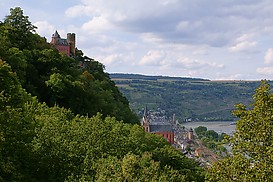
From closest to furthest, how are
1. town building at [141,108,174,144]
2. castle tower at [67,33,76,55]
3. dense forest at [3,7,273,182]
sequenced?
dense forest at [3,7,273,182], castle tower at [67,33,76,55], town building at [141,108,174,144]

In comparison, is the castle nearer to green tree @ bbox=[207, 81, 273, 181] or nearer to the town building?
the town building

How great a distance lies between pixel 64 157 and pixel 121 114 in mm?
33539

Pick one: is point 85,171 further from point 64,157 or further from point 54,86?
point 54,86

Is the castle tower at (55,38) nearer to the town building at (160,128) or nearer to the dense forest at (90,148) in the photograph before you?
the town building at (160,128)

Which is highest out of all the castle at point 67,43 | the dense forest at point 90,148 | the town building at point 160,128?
the castle at point 67,43

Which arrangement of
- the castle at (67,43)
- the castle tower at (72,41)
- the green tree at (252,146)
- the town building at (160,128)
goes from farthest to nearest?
the town building at (160,128)
the castle tower at (72,41)
the castle at (67,43)
the green tree at (252,146)

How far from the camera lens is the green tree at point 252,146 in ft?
44.5

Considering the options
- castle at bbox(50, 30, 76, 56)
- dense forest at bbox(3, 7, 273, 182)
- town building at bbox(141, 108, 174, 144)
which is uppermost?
castle at bbox(50, 30, 76, 56)

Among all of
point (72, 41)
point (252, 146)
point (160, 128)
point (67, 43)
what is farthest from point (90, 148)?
point (160, 128)

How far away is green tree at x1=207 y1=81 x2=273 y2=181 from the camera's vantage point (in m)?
13.6

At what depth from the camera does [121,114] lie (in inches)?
2096

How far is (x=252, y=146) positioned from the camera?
46.5 ft

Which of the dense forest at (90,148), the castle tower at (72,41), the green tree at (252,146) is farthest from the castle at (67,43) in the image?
the green tree at (252,146)

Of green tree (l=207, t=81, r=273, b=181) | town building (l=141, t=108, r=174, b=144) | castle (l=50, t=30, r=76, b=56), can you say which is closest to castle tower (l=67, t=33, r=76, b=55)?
castle (l=50, t=30, r=76, b=56)
